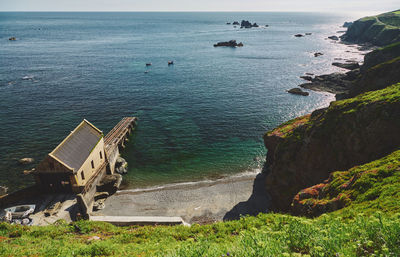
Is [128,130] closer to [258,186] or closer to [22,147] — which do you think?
[22,147]

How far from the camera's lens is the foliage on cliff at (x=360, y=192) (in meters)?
15.2

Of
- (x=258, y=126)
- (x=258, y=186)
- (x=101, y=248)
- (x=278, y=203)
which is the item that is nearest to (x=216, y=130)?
(x=258, y=126)

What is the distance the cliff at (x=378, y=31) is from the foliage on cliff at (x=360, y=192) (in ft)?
497

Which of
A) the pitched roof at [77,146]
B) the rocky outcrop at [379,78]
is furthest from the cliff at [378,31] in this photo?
the pitched roof at [77,146]

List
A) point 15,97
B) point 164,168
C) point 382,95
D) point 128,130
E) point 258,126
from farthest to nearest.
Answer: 1. point 15,97
2. point 258,126
3. point 128,130
4. point 164,168
5. point 382,95

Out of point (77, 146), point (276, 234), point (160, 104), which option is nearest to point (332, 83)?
point (160, 104)

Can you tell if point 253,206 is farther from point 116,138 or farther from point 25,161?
point 25,161

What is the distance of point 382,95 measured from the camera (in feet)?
85.8

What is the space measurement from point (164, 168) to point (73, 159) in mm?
15672

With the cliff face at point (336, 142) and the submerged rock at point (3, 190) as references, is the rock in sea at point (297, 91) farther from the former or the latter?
the submerged rock at point (3, 190)

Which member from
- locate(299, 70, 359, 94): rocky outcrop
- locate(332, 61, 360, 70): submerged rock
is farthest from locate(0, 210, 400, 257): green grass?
locate(332, 61, 360, 70): submerged rock

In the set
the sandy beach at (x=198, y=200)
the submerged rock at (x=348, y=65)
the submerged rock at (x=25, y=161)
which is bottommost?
the sandy beach at (x=198, y=200)

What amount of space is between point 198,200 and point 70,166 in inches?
718

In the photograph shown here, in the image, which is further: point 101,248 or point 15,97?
point 15,97
